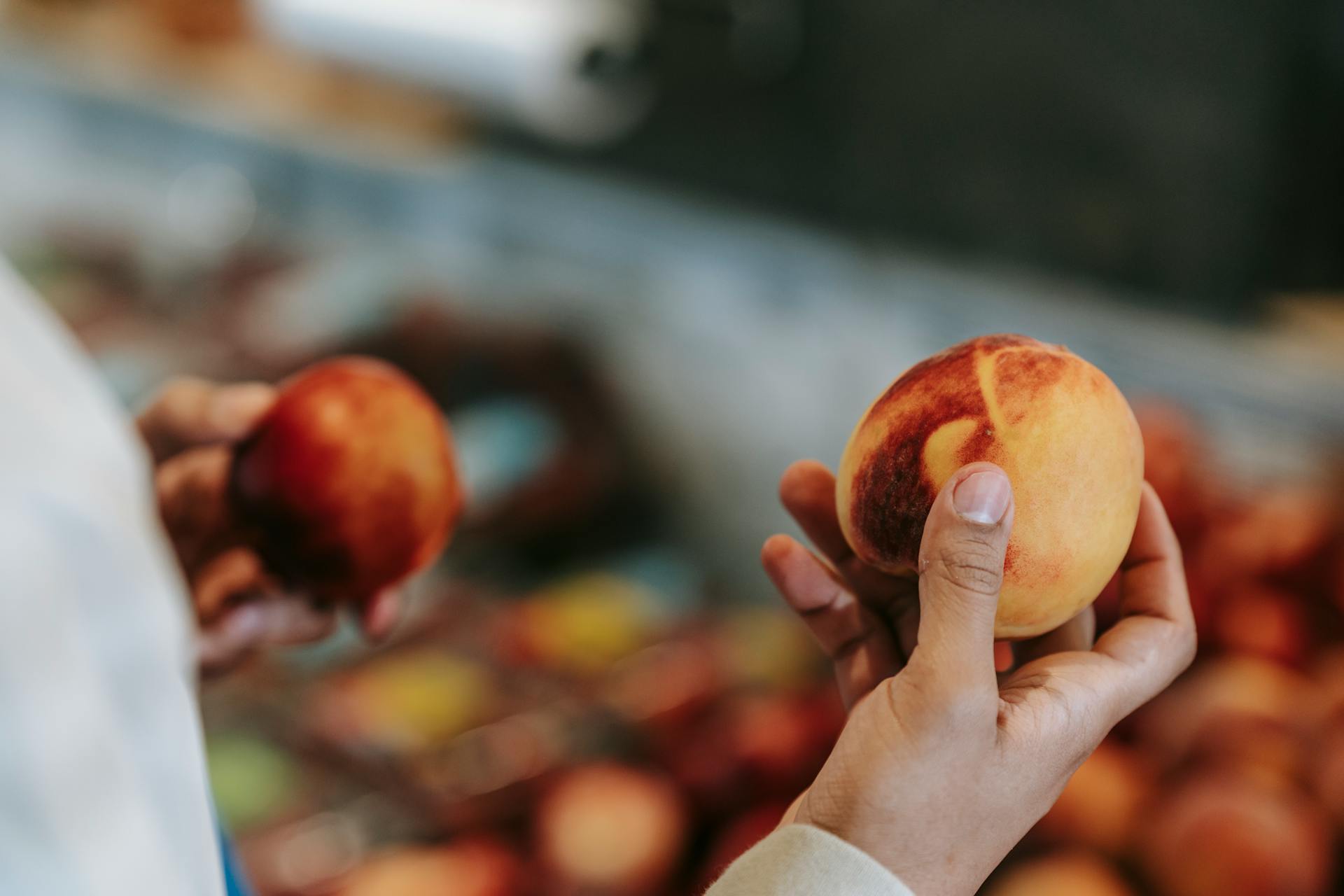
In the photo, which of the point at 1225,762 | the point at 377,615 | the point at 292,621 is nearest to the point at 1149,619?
the point at 377,615

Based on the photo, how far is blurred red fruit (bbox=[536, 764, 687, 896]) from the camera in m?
1.61

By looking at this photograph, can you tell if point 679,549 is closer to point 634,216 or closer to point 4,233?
point 634,216

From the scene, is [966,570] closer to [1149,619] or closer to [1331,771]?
[1149,619]

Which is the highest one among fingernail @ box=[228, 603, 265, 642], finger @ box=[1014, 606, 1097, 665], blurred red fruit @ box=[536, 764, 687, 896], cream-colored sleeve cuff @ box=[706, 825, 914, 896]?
finger @ box=[1014, 606, 1097, 665]

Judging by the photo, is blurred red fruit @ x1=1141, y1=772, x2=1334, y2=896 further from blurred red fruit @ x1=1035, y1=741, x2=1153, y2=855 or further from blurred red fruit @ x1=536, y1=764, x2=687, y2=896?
blurred red fruit @ x1=536, y1=764, x2=687, y2=896

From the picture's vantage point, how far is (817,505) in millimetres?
591

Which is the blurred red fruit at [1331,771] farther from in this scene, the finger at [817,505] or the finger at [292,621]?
the finger at [292,621]

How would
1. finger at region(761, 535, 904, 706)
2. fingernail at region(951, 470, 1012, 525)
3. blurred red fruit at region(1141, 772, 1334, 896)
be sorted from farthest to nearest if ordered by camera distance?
blurred red fruit at region(1141, 772, 1334, 896) < finger at region(761, 535, 904, 706) < fingernail at region(951, 470, 1012, 525)

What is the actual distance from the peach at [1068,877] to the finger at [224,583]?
0.84m

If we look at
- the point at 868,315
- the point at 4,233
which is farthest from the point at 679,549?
the point at 4,233

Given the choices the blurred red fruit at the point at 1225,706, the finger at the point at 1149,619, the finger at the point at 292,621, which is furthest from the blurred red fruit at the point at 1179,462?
the finger at the point at 292,621

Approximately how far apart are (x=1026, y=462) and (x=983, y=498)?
0.04 metres

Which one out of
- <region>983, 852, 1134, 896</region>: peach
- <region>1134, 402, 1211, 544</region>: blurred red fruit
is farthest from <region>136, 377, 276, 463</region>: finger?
<region>983, 852, 1134, 896</region>: peach

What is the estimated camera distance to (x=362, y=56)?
1659 millimetres
